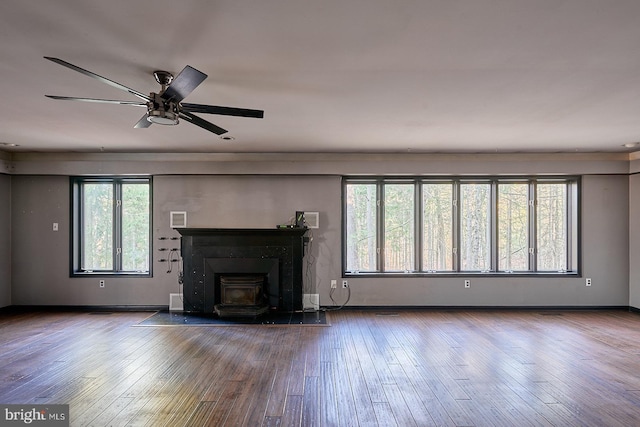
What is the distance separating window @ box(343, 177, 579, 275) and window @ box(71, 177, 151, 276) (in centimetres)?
340

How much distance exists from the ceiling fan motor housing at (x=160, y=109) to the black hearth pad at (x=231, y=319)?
11.1 ft

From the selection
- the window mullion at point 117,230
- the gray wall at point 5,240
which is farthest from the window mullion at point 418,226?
the gray wall at point 5,240

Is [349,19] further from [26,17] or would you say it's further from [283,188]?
[283,188]

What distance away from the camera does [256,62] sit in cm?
257

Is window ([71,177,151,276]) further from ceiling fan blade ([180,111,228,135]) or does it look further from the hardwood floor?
ceiling fan blade ([180,111,228,135])

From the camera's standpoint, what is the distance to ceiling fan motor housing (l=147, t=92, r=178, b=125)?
2.62m

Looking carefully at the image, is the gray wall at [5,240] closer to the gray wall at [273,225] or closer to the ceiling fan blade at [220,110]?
the gray wall at [273,225]

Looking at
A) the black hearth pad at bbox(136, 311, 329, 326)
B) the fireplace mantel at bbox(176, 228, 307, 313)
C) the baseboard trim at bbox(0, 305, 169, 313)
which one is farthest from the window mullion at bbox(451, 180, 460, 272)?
the baseboard trim at bbox(0, 305, 169, 313)

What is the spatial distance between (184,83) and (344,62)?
1066mm

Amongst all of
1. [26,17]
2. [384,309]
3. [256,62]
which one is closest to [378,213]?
[384,309]

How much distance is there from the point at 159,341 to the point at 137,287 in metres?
2.00

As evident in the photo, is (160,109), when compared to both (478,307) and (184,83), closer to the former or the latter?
(184,83)

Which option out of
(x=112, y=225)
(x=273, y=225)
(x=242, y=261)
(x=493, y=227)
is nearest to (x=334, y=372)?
(x=242, y=261)

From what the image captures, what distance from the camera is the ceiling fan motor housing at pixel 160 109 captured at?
262 cm
